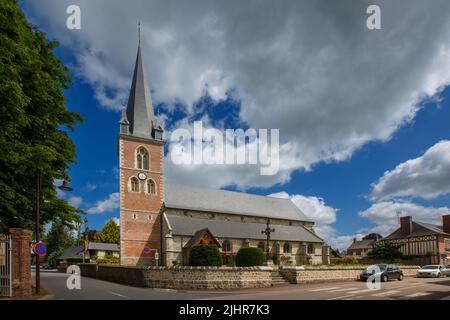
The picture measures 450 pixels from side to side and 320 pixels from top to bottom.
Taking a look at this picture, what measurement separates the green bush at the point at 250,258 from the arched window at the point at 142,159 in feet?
69.8

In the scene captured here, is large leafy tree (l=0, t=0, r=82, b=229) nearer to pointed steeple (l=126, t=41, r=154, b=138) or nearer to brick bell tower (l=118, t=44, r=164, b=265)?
brick bell tower (l=118, t=44, r=164, b=265)

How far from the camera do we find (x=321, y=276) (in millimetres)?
26016

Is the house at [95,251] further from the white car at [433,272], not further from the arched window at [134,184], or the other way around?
the white car at [433,272]

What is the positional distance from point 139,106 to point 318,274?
30027 millimetres

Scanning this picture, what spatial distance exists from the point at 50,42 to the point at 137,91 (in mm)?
27039

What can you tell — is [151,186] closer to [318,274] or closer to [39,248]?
[318,274]

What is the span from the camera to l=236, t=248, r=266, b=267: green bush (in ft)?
82.5

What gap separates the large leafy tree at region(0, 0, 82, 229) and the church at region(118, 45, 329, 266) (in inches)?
815

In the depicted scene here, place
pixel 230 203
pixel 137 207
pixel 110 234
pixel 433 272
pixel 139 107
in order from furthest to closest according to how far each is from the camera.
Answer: pixel 110 234
pixel 230 203
pixel 139 107
pixel 137 207
pixel 433 272

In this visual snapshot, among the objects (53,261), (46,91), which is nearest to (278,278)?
(46,91)

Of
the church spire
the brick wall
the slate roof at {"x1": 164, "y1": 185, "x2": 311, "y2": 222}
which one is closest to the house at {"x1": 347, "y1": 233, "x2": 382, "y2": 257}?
the slate roof at {"x1": 164, "y1": 185, "x2": 311, "y2": 222}

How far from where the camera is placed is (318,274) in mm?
25875

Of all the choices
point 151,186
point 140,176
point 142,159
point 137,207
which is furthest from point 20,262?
point 142,159
